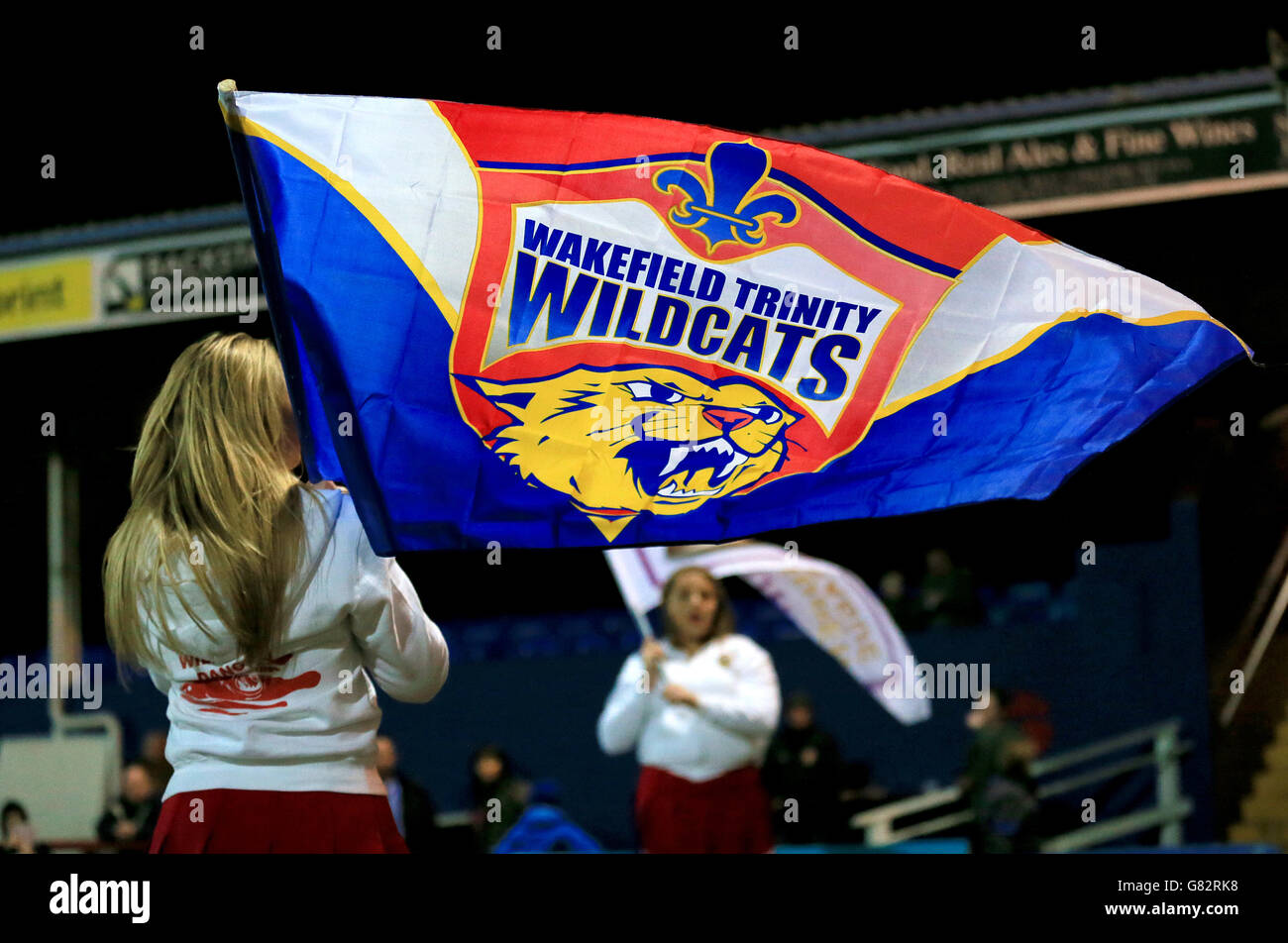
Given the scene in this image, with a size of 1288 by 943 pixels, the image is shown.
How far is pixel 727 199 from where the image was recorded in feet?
10.4

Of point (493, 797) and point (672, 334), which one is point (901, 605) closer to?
point (493, 797)

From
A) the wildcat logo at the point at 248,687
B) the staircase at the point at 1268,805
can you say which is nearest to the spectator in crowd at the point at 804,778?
the staircase at the point at 1268,805

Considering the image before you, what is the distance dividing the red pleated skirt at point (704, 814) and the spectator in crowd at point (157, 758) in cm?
513

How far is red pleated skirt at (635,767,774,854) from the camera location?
225 inches

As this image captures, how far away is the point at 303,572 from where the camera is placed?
8.01ft

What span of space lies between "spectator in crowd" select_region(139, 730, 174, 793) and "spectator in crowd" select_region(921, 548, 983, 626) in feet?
17.8

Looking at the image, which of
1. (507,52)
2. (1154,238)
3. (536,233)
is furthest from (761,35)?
(536,233)

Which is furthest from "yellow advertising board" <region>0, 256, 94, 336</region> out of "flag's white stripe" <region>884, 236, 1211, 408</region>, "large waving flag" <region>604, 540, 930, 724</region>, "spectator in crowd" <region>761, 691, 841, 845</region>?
"flag's white stripe" <region>884, 236, 1211, 408</region>

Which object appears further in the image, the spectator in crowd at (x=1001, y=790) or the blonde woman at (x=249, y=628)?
the spectator in crowd at (x=1001, y=790)

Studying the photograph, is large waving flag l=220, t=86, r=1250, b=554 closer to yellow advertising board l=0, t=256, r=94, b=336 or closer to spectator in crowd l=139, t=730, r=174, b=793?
spectator in crowd l=139, t=730, r=174, b=793

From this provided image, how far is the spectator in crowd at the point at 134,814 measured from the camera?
9086mm

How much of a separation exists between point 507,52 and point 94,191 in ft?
12.8

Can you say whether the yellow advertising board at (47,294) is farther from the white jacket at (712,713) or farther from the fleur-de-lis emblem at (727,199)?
the fleur-de-lis emblem at (727,199)
